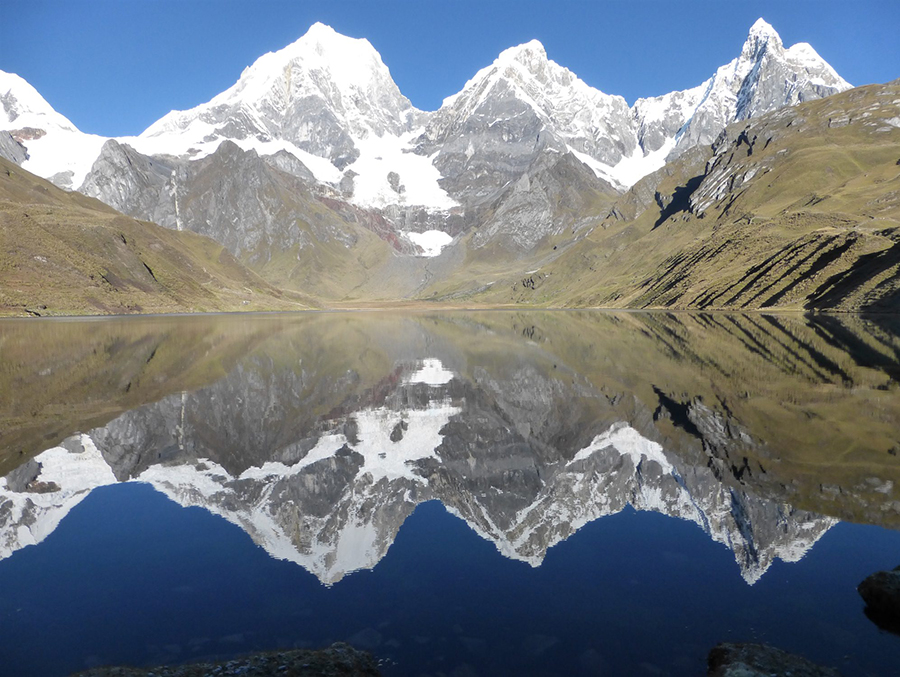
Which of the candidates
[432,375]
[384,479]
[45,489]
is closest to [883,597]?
[384,479]

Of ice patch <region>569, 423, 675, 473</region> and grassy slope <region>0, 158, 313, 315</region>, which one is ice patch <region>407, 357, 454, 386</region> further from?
grassy slope <region>0, 158, 313, 315</region>

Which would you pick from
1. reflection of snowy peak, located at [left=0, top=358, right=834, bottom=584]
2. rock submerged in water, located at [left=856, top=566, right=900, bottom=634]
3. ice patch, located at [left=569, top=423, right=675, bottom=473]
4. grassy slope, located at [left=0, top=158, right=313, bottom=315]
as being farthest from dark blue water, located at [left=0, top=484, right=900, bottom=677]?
grassy slope, located at [left=0, top=158, right=313, bottom=315]

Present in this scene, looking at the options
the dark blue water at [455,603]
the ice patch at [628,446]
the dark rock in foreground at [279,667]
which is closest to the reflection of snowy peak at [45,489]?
the dark blue water at [455,603]

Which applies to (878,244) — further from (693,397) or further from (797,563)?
(797,563)

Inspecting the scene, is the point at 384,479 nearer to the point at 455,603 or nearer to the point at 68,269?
the point at 455,603

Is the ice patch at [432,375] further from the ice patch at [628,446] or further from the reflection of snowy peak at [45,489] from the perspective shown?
the reflection of snowy peak at [45,489]
